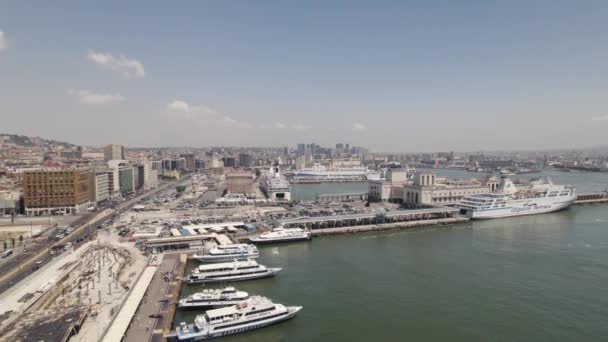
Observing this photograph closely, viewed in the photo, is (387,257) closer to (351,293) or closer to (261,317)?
(351,293)

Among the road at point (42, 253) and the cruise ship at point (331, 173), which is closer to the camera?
the road at point (42, 253)

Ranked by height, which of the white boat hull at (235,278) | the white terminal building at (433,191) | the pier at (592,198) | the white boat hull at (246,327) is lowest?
the white boat hull at (246,327)

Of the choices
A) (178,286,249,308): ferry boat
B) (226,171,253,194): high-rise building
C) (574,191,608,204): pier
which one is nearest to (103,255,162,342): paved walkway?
(178,286,249,308): ferry boat

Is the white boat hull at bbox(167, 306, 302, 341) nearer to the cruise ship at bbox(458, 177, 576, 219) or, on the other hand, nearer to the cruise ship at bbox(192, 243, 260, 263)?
the cruise ship at bbox(192, 243, 260, 263)

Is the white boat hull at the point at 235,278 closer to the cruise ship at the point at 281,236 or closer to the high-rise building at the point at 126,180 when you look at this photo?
the cruise ship at the point at 281,236

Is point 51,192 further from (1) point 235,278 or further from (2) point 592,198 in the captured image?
(2) point 592,198

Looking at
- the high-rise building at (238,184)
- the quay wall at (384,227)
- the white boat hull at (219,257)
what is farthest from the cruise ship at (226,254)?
the high-rise building at (238,184)
